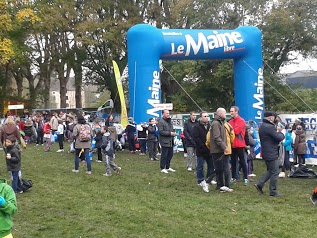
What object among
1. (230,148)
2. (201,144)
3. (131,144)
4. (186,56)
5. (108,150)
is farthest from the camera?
(131,144)

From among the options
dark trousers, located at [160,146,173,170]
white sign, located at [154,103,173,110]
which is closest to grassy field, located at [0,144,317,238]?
dark trousers, located at [160,146,173,170]

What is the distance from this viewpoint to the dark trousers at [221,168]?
9.18 metres

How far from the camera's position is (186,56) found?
701 inches

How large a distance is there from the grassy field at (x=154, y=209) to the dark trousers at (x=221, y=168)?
238 mm

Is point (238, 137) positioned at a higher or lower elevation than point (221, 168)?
higher

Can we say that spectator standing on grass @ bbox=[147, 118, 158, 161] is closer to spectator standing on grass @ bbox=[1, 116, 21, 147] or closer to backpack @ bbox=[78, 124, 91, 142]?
backpack @ bbox=[78, 124, 91, 142]

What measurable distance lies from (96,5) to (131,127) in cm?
1813

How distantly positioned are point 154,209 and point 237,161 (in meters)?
3.19


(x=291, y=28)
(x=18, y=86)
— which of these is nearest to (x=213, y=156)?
(x=291, y=28)

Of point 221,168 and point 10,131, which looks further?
point 10,131

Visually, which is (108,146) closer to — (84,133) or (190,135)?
(84,133)

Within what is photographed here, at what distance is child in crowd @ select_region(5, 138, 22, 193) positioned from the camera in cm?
925

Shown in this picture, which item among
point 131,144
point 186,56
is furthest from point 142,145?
point 186,56

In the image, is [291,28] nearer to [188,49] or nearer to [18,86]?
[188,49]
